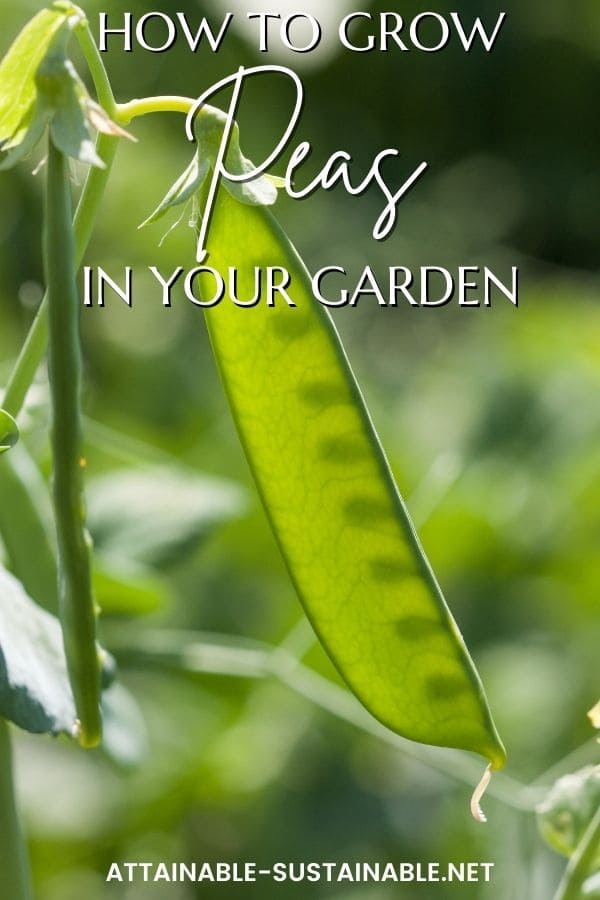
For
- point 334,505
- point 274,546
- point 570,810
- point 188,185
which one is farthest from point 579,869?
point 274,546

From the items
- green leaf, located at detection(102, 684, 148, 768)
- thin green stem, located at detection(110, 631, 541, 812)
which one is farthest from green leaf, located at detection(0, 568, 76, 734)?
thin green stem, located at detection(110, 631, 541, 812)

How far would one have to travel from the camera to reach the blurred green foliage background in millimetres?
939

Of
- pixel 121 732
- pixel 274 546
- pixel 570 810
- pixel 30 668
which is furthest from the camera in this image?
pixel 274 546

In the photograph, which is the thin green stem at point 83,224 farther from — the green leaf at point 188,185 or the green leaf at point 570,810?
the green leaf at point 570,810

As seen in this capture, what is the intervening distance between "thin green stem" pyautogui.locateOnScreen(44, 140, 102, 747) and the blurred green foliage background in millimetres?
217

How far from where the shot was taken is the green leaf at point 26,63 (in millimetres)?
393

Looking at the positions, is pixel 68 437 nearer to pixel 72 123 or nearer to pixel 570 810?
pixel 72 123

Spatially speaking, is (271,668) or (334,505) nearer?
(334,505)

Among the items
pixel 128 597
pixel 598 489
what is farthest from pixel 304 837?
pixel 128 597

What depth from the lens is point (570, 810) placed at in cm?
60

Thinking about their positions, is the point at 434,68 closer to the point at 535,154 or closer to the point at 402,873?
the point at 535,154

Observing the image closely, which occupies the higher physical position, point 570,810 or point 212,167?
point 212,167

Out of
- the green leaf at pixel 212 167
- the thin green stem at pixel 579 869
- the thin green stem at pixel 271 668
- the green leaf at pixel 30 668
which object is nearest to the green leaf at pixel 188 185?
the green leaf at pixel 212 167

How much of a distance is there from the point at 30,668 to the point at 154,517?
0.39 metres
